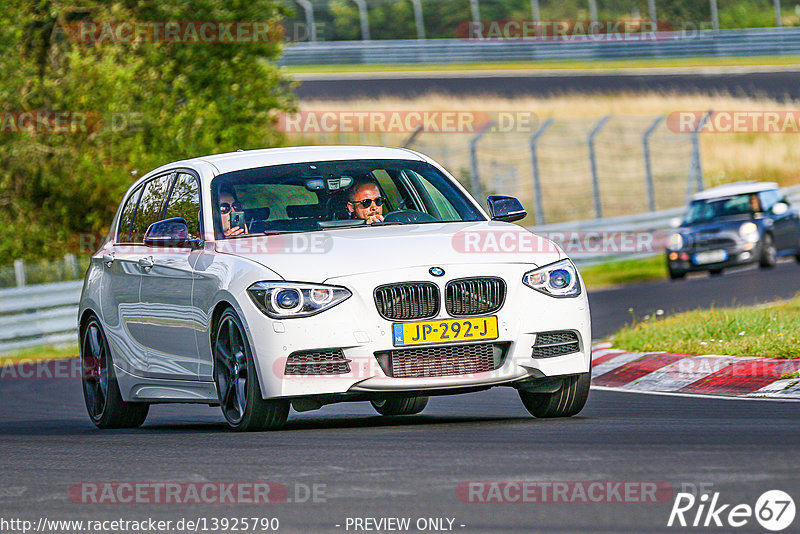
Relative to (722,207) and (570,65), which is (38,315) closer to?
(722,207)

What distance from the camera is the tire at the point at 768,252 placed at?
25.0 meters

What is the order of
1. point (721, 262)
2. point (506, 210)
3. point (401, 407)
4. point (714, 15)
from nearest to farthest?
point (506, 210), point (401, 407), point (721, 262), point (714, 15)

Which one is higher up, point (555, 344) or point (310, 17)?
point (310, 17)

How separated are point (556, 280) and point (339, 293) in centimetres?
126

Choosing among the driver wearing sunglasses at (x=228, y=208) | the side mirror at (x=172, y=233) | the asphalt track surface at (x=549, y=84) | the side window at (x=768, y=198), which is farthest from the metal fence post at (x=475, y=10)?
the side mirror at (x=172, y=233)

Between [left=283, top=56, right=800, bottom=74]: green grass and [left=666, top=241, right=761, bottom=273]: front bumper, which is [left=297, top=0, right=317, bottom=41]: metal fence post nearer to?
[left=283, top=56, right=800, bottom=74]: green grass

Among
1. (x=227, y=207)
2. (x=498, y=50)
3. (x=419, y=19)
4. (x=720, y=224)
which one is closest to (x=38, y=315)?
(x=720, y=224)

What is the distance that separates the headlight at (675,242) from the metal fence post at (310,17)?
27.3m

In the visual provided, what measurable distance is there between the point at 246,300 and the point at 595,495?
3.06m

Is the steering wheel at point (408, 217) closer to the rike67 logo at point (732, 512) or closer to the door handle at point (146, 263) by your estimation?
the door handle at point (146, 263)

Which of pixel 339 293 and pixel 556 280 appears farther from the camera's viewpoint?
pixel 556 280

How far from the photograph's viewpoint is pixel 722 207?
85.0ft

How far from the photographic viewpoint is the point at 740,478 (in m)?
6.23

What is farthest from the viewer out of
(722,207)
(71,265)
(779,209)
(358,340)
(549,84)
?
(549,84)
